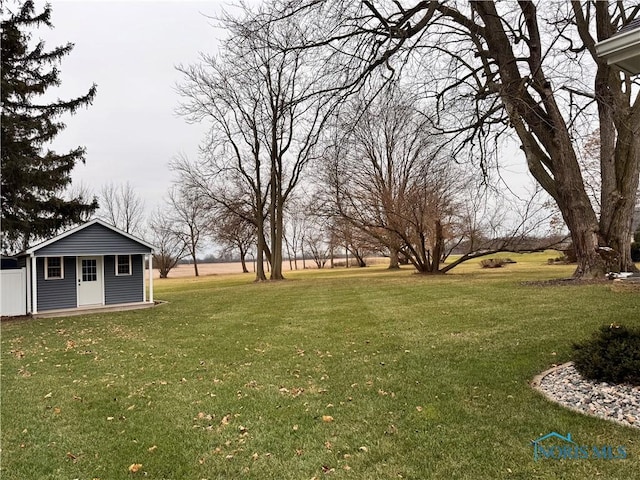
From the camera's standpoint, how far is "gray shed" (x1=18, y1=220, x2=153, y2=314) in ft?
47.4

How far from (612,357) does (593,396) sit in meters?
0.51


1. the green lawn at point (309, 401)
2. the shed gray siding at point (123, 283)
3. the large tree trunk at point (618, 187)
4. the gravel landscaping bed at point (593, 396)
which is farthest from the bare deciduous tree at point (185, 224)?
the gravel landscaping bed at point (593, 396)

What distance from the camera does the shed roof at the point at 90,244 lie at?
46.7 ft

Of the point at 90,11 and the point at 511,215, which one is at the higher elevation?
the point at 90,11

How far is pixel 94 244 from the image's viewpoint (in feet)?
50.5

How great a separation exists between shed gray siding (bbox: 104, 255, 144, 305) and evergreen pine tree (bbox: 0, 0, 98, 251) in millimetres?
2280

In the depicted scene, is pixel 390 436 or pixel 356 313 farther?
pixel 356 313

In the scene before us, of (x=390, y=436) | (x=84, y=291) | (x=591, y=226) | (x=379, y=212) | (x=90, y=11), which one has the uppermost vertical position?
(x=90, y=11)

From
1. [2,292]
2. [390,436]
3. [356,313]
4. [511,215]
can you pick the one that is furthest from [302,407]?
[511,215]

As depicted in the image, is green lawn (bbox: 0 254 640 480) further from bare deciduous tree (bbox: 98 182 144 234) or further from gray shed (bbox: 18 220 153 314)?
bare deciduous tree (bbox: 98 182 144 234)

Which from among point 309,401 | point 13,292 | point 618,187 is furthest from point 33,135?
point 618,187

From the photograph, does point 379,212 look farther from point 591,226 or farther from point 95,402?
point 95,402

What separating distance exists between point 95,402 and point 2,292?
12.0 meters

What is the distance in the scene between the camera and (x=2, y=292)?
546 inches
